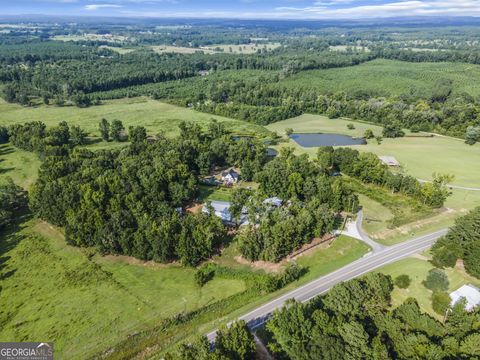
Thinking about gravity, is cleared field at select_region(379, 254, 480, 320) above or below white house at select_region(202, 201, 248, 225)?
below

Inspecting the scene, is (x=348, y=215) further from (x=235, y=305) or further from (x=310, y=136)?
(x=310, y=136)

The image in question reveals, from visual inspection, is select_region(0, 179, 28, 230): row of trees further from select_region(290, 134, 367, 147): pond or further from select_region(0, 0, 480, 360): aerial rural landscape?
select_region(290, 134, 367, 147): pond

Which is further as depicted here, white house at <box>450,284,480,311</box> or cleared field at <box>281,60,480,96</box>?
cleared field at <box>281,60,480,96</box>

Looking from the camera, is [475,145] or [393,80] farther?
[393,80]

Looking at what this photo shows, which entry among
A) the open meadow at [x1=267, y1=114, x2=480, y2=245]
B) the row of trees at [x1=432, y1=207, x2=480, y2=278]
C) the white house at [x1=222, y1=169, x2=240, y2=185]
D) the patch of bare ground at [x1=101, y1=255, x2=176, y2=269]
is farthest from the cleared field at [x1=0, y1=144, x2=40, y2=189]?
the row of trees at [x1=432, y1=207, x2=480, y2=278]

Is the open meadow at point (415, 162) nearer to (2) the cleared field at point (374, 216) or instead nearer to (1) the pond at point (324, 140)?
(2) the cleared field at point (374, 216)

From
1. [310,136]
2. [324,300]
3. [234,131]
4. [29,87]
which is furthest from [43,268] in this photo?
[29,87]
